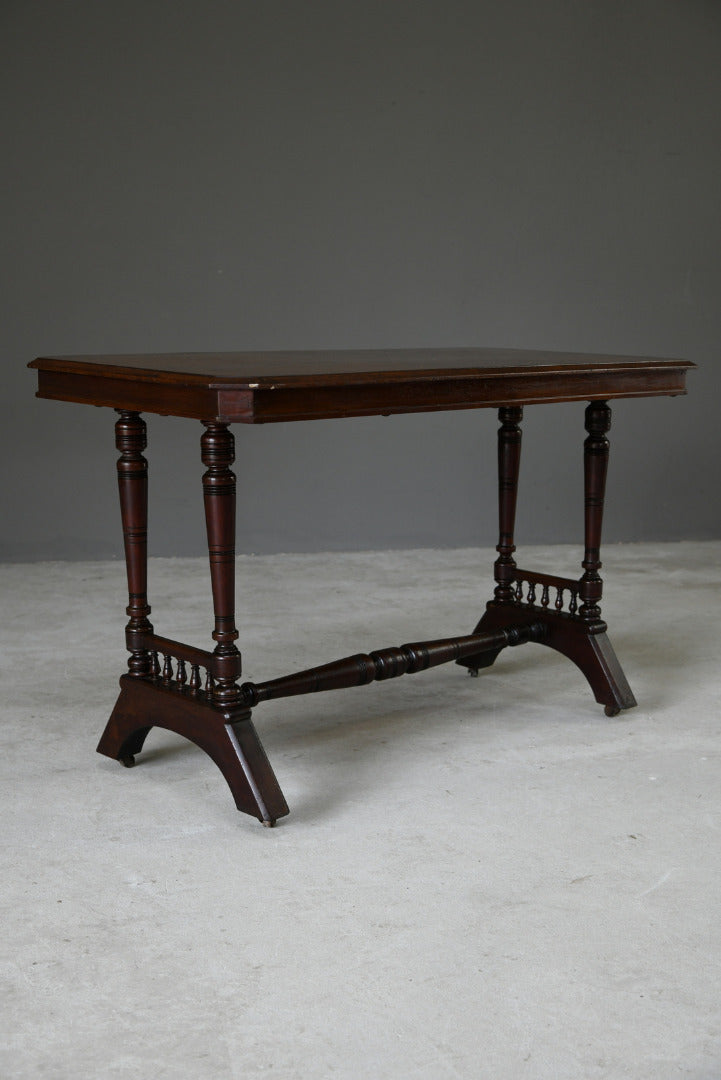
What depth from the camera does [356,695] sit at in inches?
148

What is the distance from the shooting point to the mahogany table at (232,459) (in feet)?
8.57

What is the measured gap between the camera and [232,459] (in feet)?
8.85

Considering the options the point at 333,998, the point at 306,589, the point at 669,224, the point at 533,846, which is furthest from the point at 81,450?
the point at 333,998

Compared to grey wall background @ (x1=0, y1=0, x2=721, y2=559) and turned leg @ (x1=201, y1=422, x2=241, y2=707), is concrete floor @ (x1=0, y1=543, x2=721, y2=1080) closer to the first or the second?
turned leg @ (x1=201, y1=422, x2=241, y2=707)

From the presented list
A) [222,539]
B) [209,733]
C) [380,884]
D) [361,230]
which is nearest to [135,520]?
[222,539]

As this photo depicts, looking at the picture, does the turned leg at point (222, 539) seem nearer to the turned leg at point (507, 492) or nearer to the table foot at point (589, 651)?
the table foot at point (589, 651)

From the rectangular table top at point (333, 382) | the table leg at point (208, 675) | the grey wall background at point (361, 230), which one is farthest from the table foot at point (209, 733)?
the grey wall background at point (361, 230)

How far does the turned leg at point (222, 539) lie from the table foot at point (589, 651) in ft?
3.72

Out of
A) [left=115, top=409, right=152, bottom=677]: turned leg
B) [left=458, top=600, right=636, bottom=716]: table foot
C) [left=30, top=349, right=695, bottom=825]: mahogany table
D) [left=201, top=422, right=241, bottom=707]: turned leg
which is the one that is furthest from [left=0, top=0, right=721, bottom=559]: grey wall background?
[left=201, top=422, right=241, bottom=707]: turned leg

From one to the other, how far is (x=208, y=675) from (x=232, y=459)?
0.54 m

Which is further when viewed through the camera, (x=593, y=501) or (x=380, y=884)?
(x=593, y=501)

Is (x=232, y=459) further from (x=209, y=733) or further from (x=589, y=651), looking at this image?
(x=589, y=651)

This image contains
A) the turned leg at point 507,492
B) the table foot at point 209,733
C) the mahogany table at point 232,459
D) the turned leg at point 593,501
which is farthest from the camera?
the turned leg at point 507,492

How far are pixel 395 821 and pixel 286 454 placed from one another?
11.5 feet
